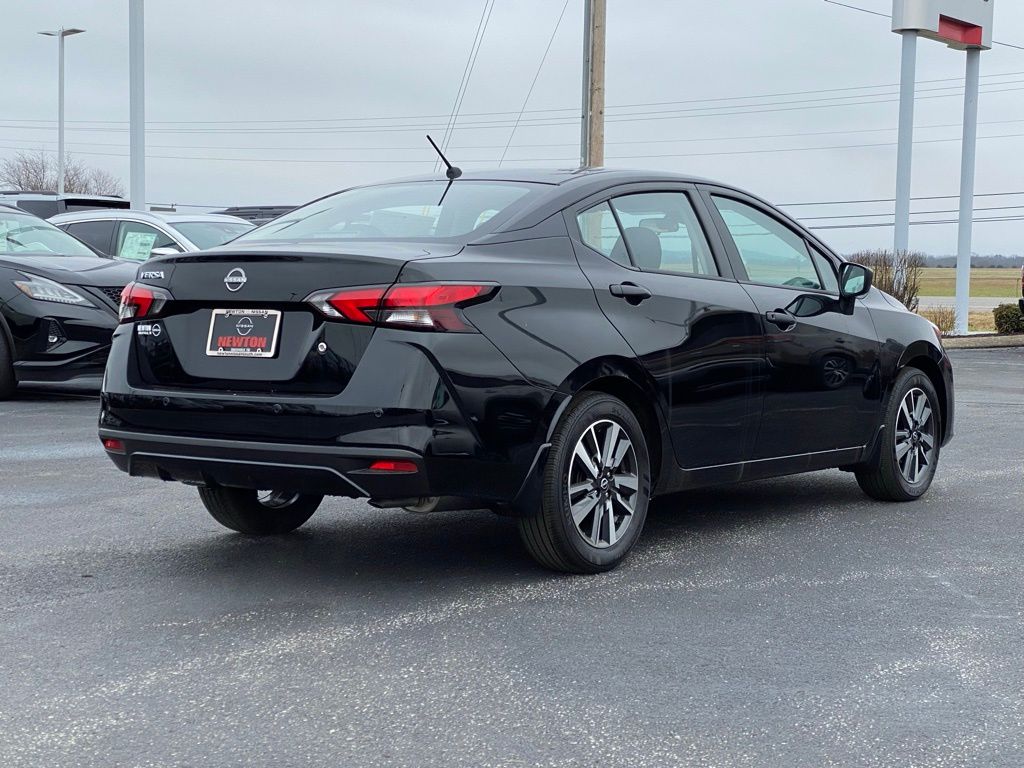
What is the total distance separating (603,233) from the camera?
575 centimetres

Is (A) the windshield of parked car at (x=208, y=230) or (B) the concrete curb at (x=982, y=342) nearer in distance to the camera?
(A) the windshield of parked car at (x=208, y=230)

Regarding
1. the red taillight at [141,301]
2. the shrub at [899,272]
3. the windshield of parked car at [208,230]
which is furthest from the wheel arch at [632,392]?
the shrub at [899,272]

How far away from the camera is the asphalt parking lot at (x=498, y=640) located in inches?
143

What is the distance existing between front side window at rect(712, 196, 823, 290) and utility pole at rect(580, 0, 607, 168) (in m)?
14.9

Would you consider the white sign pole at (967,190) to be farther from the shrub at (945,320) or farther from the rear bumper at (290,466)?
the rear bumper at (290,466)

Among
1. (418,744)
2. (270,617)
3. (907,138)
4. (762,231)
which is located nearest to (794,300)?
(762,231)

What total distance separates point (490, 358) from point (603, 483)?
82 cm

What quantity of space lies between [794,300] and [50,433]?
575cm

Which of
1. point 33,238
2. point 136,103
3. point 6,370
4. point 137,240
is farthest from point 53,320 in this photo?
point 136,103

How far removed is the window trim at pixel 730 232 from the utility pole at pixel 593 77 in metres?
14.9

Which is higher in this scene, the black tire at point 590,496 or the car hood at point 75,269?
the car hood at point 75,269

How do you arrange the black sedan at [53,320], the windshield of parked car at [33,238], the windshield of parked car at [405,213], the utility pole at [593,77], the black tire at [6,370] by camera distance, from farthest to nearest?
1. the utility pole at [593,77]
2. the windshield of parked car at [33,238]
3. the black tire at [6,370]
4. the black sedan at [53,320]
5. the windshield of parked car at [405,213]

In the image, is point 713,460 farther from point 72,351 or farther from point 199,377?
point 72,351

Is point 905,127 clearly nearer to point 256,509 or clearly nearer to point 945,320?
point 945,320
